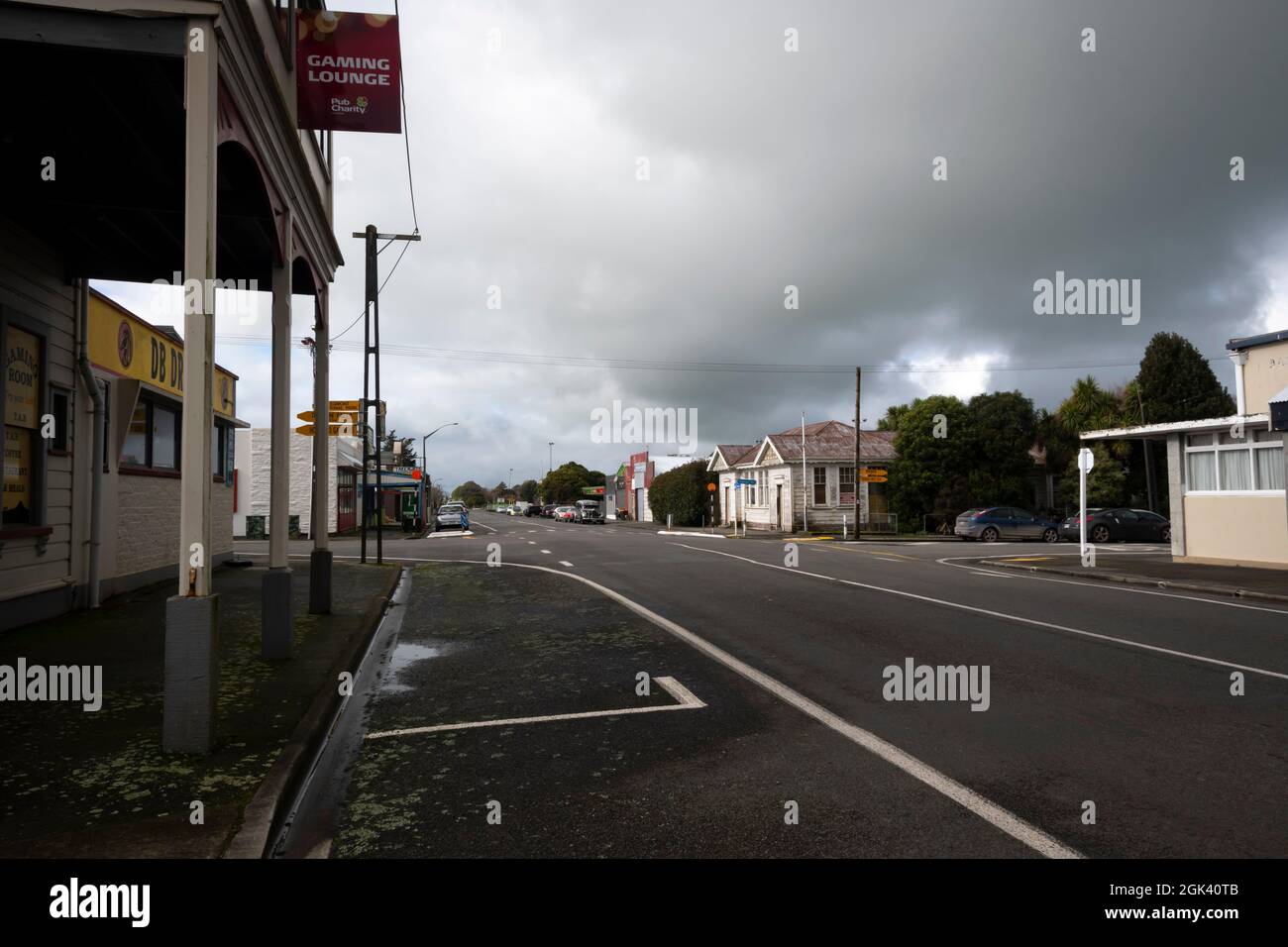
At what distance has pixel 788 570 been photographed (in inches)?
667

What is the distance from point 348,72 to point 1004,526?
33826 mm

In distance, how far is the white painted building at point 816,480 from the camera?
153 ft

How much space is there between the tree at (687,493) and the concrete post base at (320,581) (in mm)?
46472

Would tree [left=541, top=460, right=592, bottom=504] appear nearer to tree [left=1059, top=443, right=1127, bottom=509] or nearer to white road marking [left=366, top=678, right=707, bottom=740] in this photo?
tree [left=1059, top=443, right=1127, bottom=509]

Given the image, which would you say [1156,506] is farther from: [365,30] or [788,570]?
[365,30]

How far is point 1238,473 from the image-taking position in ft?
60.9

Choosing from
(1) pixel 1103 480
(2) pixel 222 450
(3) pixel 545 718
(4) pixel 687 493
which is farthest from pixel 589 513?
(3) pixel 545 718

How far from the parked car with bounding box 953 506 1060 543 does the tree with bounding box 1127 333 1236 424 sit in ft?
61.0

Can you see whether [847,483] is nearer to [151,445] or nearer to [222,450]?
[222,450]

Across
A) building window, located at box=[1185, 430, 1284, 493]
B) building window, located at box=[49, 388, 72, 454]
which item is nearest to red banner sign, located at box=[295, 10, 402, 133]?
building window, located at box=[49, 388, 72, 454]

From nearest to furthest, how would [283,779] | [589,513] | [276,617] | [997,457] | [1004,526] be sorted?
[283,779] → [276,617] → [1004,526] → [997,457] → [589,513]

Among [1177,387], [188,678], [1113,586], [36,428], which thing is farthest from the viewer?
[1177,387]

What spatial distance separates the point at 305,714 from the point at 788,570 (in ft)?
40.8

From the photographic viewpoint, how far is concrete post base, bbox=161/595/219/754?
4.86m
